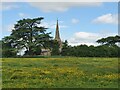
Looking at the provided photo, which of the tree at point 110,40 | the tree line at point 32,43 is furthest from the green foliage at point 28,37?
the tree at point 110,40

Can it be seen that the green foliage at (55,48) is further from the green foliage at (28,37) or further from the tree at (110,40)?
the tree at (110,40)

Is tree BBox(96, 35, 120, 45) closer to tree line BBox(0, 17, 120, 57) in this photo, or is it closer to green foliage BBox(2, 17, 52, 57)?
tree line BBox(0, 17, 120, 57)

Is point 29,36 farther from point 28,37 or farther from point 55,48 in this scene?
point 55,48

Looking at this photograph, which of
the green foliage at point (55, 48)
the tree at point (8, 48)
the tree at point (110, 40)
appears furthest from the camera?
the tree at point (110, 40)

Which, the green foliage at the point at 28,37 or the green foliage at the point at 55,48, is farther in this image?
the green foliage at the point at 55,48

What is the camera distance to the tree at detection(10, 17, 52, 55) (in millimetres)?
60938

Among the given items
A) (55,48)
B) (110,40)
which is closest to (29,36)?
(55,48)

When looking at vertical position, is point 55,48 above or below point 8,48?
above

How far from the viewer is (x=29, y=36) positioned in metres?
62.5

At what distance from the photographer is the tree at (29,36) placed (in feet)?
200

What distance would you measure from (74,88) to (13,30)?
48940 mm

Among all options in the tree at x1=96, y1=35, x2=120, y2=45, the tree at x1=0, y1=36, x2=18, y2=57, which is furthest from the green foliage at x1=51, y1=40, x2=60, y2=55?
the tree at x1=96, y1=35, x2=120, y2=45

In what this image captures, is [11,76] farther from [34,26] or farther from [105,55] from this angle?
[34,26]

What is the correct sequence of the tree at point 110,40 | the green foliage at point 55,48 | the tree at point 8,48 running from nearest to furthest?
1. the tree at point 8,48
2. the green foliage at point 55,48
3. the tree at point 110,40
